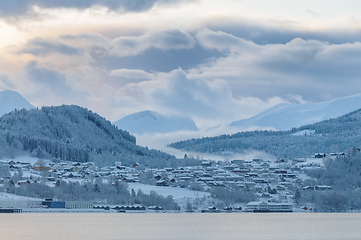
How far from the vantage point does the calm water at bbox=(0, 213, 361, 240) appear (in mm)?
116438

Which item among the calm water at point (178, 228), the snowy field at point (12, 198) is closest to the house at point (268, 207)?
the calm water at point (178, 228)

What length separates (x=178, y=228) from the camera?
426ft

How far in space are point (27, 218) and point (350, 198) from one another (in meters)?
103

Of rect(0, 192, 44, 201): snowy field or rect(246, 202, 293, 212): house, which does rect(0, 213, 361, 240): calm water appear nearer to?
rect(246, 202, 293, 212): house

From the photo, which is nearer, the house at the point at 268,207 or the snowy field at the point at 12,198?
the snowy field at the point at 12,198

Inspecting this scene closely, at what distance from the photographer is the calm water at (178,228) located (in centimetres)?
11644

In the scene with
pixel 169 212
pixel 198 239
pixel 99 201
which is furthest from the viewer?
pixel 99 201

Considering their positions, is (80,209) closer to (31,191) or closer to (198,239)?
(31,191)

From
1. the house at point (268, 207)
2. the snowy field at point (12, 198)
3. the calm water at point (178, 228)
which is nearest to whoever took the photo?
the calm water at point (178, 228)

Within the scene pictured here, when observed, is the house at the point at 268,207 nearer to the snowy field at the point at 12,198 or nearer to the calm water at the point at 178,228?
the calm water at the point at 178,228

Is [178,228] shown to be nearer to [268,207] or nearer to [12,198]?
[268,207]

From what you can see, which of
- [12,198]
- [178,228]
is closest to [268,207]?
[178,228]

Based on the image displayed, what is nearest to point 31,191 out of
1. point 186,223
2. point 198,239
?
point 186,223

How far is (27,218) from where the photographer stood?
150750mm
